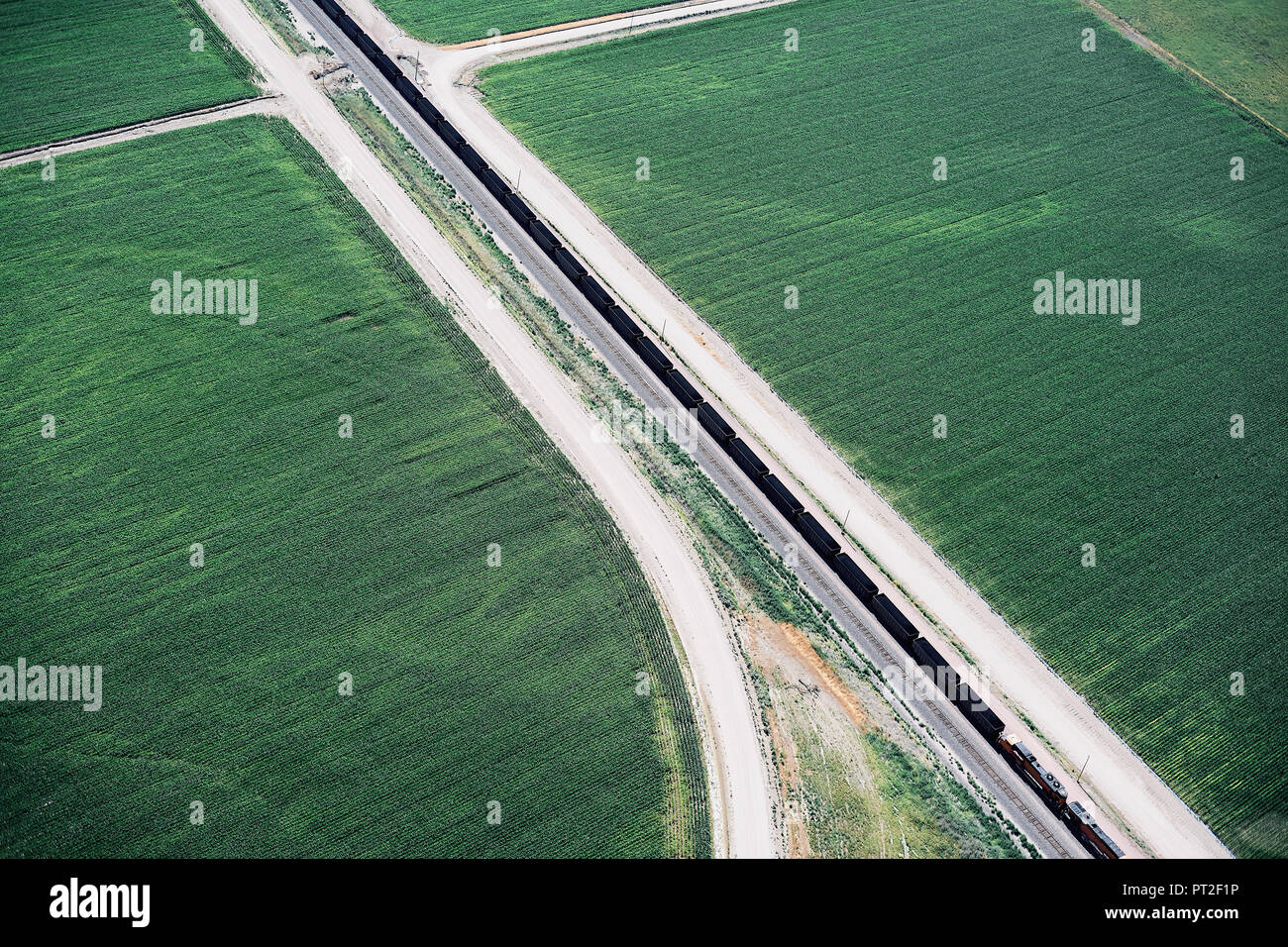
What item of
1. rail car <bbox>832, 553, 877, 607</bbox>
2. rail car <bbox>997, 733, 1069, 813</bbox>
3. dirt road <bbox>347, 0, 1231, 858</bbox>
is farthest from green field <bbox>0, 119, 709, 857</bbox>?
rail car <bbox>997, 733, 1069, 813</bbox>

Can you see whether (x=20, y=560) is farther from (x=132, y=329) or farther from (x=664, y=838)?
(x=664, y=838)

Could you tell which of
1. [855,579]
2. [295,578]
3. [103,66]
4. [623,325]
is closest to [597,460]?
[623,325]

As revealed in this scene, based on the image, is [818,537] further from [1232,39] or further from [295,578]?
[1232,39]

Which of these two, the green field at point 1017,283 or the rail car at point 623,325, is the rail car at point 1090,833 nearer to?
the green field at point 1017,283

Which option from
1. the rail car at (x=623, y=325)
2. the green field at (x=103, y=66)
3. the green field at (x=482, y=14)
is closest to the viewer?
the rail car at (x=623, y=325)

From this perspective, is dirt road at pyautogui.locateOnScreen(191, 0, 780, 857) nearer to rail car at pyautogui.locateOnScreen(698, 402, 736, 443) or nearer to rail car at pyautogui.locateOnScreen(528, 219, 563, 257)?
rail car at pyautogui.locateOnScreen(698, 402, 736, 443)

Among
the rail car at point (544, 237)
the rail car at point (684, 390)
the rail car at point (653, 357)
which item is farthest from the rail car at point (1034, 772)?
the rail car at point (544, 237)

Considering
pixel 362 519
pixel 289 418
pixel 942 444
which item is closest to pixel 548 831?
pixel 362 519
